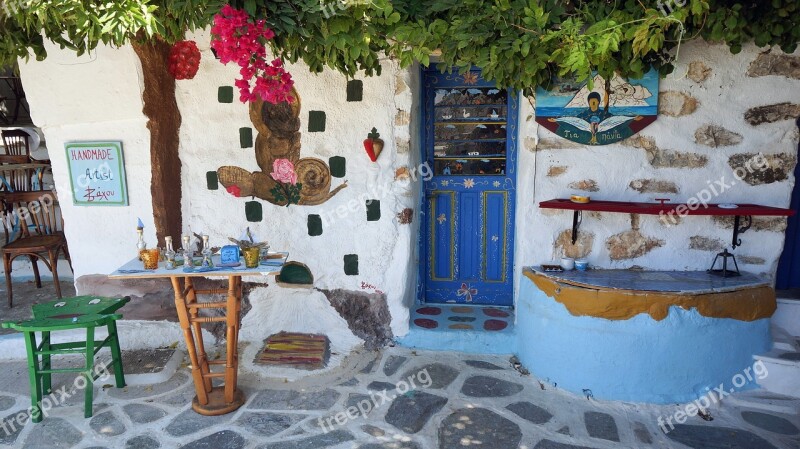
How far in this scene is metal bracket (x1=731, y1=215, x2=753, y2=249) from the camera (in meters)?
3.17

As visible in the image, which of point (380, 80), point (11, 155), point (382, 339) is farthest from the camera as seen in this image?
point (11, 155)

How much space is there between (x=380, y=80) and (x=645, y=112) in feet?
5.79

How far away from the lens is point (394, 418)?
2.84 m

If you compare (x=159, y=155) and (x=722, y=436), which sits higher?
(x=159, y=155)

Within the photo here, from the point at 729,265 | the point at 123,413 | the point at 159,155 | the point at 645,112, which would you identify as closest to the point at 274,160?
the point at 159,155

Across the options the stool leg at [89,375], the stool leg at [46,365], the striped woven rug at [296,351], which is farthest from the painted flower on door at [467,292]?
the stool leg at [46,365]

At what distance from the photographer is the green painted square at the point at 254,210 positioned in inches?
144

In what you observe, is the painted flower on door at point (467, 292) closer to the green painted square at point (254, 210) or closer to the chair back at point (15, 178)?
the green painted square at point (254, 210)

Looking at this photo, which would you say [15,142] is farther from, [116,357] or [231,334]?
[231,334]

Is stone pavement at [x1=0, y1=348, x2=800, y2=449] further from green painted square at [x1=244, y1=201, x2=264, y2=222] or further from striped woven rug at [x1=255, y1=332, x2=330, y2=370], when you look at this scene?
green painted square at [x1=244, y1=201, x2=264, y2=222]

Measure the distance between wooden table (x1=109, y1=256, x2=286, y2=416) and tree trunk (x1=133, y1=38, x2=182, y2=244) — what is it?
30.0 inches

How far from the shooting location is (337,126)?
3.50 meters

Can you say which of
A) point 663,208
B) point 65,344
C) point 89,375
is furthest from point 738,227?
point 65,344

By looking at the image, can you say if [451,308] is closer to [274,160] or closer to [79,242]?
[274,160]
